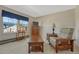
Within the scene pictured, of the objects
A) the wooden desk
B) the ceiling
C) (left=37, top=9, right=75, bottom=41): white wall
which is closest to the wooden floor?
the wooden desk

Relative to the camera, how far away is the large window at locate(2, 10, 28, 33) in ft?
8.50

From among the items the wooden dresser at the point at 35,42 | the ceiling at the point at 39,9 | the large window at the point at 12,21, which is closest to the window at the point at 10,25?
the large window at the point at 12,21

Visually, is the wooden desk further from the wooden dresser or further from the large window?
the large window

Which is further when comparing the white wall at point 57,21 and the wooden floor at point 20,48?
the white wall at point 57,21

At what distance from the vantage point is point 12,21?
265 centimetres

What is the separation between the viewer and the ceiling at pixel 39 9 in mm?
2598

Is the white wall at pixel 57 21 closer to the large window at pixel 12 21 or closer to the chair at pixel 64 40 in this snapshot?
the chair at pixel 64 40

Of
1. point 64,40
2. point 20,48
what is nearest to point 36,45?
point 20,48

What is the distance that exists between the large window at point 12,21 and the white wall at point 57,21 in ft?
1.13

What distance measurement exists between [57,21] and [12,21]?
38.3 inches

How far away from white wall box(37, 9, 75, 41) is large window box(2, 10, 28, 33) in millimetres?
345
